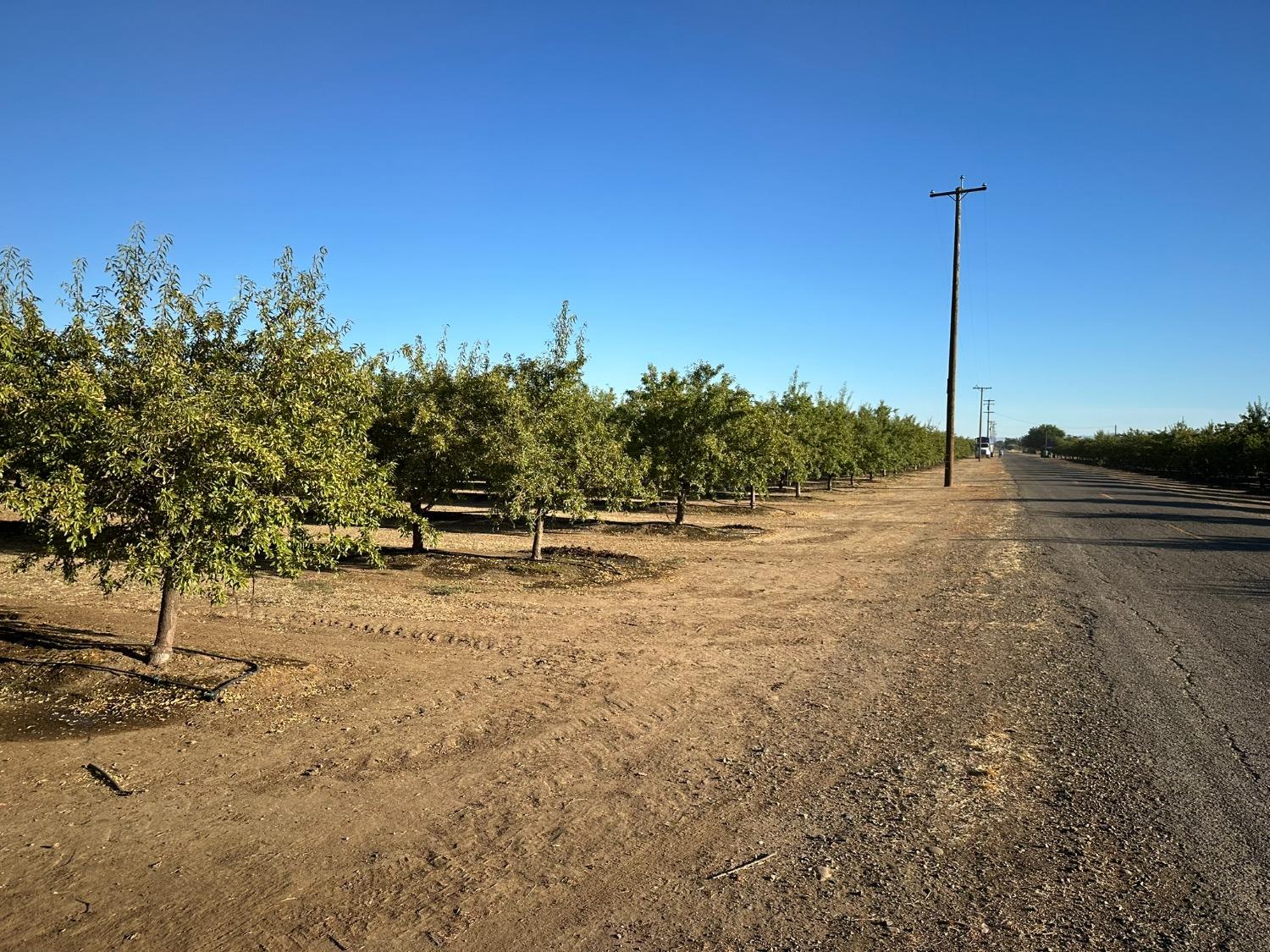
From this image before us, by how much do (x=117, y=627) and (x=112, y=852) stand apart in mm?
5868

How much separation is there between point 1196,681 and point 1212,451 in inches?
2235

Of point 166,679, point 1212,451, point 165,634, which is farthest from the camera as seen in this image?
point 1212,451

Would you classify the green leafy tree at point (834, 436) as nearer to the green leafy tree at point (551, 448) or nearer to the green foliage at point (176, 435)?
the green leafy tree at point (551, 448)

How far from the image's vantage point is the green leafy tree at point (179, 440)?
19.9 feet

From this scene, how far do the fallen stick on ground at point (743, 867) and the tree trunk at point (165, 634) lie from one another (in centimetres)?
609

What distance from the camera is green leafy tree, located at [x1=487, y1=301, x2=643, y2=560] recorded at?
46.2 feet

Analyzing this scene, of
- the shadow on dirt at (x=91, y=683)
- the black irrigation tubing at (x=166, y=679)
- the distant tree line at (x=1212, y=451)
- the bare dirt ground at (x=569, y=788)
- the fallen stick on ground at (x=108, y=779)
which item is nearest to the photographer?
the bare dirt ground at (x=569, y=788)

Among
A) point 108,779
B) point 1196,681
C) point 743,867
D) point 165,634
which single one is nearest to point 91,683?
point 165,634

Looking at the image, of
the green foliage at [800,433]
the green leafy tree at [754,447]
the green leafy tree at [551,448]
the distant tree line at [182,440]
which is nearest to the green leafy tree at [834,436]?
the green foliage at [800,433]

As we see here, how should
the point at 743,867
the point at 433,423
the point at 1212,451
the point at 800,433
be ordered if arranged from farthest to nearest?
the point at 1212,451
the point at 800,433
the point at 433,423
the point at 743,867

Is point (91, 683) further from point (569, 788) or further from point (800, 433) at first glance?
point (800, 433)

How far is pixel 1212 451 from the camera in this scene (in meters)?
52.7

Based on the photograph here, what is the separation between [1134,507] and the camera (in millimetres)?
31234

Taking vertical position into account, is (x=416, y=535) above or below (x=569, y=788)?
above
